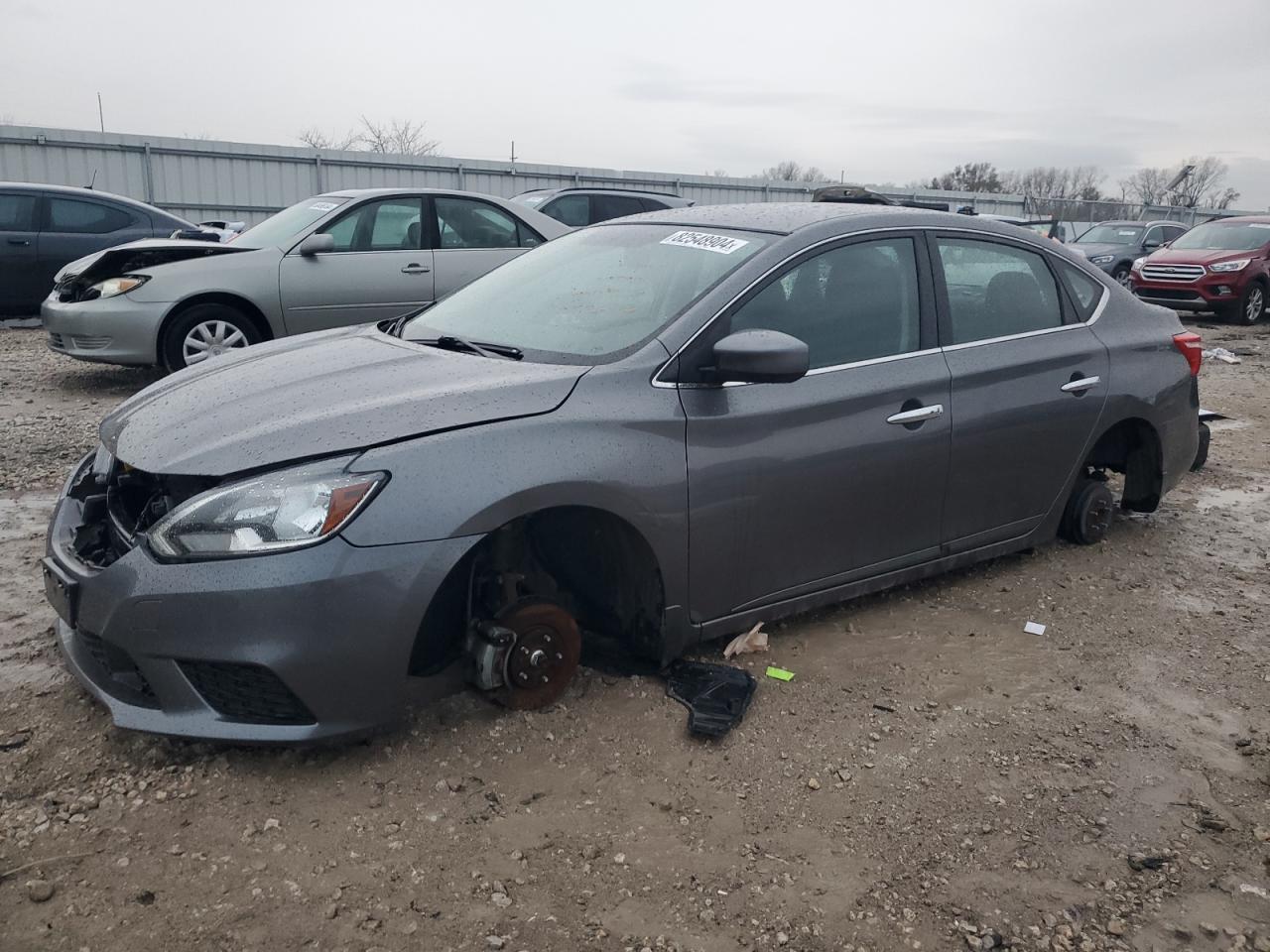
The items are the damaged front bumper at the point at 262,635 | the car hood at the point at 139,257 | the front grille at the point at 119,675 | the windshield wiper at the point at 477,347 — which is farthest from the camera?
the car hood at the point at 139,257

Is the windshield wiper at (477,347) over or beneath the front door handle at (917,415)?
over

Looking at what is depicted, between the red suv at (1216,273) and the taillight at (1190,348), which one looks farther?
the red suv at (1216,273)

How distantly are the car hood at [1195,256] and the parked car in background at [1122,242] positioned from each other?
8.94ft

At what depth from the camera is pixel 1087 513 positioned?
475 centimetres

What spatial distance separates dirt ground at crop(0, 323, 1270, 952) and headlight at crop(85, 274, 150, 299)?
4.28 metres

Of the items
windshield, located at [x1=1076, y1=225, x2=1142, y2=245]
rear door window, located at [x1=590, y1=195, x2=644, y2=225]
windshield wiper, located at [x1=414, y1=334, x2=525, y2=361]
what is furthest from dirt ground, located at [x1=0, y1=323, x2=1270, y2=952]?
windshield, located at [x1=1076, y1=225, x2=1142, y2=245]

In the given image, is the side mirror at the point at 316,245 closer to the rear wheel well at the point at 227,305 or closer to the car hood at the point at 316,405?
the rear wheel well at the point at 227,305

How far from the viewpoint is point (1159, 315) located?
191 inches

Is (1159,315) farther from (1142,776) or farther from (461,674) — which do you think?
(461,674)

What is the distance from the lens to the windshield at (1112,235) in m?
20.1

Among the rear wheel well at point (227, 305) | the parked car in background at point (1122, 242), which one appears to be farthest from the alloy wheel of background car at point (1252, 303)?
the rear wheel well at point (227, 305)

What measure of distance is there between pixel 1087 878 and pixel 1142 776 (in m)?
0.60

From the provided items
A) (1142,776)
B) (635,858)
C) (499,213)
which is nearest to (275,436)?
(635,858)

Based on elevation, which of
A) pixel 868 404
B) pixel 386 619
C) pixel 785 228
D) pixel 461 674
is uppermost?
pixel 785 228
